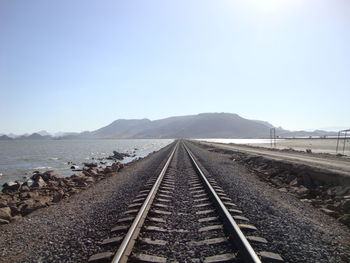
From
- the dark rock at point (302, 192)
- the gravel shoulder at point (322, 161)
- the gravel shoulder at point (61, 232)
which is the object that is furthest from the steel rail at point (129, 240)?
the gravel shoulder at point (322, 161)

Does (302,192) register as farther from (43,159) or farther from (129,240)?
(43,159)

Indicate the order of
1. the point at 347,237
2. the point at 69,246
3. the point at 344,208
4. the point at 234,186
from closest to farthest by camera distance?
the point at 69,246, the point at 347,237, the point at 344,208, the point at 234,186

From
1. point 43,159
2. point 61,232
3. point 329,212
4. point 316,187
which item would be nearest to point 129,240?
point 61,232

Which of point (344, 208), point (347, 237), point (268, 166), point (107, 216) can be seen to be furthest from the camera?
point (268, 166)

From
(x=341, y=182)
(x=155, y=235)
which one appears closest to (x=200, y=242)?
(x=155, y=235)

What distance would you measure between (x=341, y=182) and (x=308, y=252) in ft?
23.5

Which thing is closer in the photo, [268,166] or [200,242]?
[200,242]

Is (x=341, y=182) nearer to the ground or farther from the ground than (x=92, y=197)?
farther from the ground

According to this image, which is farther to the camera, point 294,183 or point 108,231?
point 294,183

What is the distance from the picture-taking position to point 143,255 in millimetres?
4051

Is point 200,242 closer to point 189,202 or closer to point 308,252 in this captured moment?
point 308,252

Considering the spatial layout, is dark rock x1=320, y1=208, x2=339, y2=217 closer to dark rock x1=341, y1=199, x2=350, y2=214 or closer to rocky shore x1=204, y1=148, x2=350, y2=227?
rocky shore x1=204, y1=148, x2=350, y2=227

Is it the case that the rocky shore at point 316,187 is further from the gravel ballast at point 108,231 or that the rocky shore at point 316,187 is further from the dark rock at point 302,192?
the gravel ballast at point 108,231

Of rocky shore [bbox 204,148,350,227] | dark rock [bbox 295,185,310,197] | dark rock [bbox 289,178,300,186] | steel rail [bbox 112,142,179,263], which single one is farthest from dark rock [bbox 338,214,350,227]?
dark rock [bbox 289,178,300,186]
